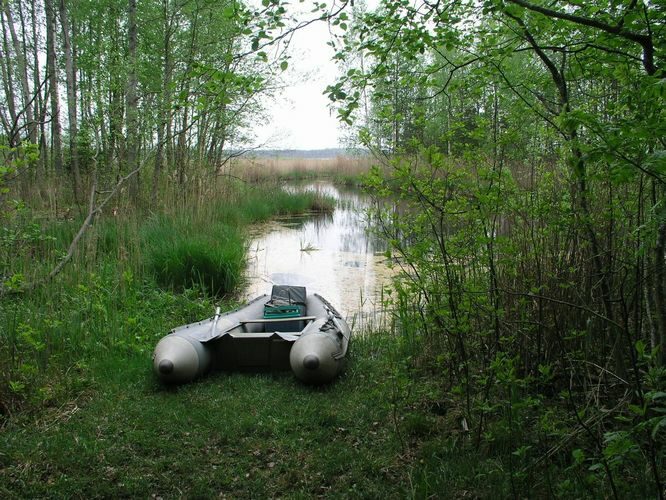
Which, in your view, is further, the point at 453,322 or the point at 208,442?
the point at 208,442

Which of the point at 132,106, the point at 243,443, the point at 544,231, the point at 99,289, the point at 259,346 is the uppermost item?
the point at 132,106

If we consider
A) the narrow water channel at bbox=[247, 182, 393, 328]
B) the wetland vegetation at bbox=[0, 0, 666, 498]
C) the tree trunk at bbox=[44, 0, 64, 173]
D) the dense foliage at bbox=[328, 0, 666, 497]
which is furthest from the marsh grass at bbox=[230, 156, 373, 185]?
the dense foliage at bbox=[328, 0, 666, 497]

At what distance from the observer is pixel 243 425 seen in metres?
3.34

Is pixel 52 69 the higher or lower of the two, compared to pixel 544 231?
higher

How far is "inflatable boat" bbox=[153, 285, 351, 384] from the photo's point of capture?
3.82m

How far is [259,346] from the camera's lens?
422cm

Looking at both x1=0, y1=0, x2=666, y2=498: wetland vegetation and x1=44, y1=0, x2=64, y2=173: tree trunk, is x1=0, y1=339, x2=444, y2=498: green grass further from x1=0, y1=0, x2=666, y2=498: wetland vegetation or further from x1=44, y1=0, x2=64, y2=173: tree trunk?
x1=44, y1=0, x2=64, y2=173: tree trunk

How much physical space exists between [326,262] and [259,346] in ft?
15.6

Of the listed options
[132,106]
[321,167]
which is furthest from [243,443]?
[321,167]

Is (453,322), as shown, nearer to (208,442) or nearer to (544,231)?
(544,231)

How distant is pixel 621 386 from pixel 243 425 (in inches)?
Answer: 87.2

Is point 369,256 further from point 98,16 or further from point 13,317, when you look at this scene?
point 98,16

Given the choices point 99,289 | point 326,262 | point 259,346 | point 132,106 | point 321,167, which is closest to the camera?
point 259,346

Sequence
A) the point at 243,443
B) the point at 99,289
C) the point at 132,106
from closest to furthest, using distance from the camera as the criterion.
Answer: the point at 243,443 → the point at 99,289 → the point at 132,106
